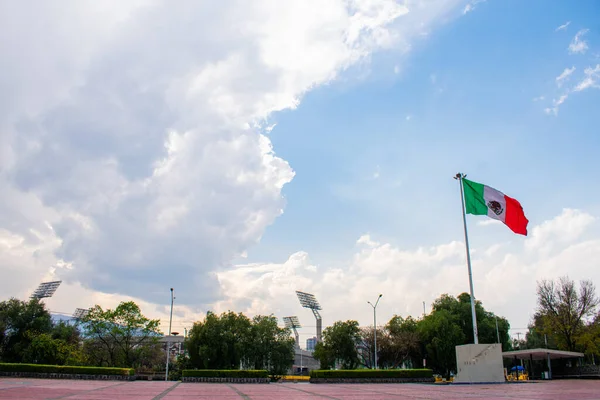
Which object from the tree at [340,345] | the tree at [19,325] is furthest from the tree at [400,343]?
the tree at [19,325]

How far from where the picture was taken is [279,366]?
162 ft

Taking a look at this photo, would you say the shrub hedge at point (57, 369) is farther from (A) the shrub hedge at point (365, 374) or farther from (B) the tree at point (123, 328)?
(A) the shrub hedge at point (365, 374)

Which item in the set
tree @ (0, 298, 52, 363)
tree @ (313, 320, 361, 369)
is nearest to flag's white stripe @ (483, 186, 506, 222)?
tree @ (313, 320, 361, 369)

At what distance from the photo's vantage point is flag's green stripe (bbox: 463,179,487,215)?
23.0 metres

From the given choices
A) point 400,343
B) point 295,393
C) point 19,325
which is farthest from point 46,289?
point 295,393

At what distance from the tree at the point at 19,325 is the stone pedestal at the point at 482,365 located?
44.2 m

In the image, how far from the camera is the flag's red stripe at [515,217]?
73.1 ft

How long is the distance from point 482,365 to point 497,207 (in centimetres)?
813

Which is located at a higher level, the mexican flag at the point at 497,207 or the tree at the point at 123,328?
the mexican flag at the point at 497,207

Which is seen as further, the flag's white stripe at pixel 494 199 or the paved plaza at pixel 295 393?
the flag's white stripe at pixel 494 199

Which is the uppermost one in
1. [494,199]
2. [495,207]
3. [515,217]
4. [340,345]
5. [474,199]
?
[474,199]

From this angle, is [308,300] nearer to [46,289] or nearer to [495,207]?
[46,289]

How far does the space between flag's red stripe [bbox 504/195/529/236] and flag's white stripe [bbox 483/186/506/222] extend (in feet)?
0.64

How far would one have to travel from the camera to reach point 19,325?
48.4m
